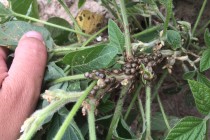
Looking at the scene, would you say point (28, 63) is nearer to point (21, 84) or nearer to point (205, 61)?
point (21, 84)

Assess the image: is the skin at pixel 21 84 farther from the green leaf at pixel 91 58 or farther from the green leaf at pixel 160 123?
the green leaf at pixel 160 123

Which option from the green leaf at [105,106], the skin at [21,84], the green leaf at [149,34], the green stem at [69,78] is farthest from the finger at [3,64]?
the green leaf at [149,34]

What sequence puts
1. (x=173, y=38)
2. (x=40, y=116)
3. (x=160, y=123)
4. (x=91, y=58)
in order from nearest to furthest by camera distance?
(x=40, y=116)
(x=91, y=58)
(x=173, y=38)
(x=160, y=123)

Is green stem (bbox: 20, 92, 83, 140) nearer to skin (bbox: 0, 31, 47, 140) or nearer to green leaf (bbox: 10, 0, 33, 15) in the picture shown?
skin (bbox: 0, 31, 47, 140)

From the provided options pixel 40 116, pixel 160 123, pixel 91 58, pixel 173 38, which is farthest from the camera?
pixel 160 123

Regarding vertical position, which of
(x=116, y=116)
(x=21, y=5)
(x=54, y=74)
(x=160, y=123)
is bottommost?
(x=160, y=123)

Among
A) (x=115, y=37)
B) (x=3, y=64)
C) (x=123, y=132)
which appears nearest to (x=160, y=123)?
(x=123, y=132)
